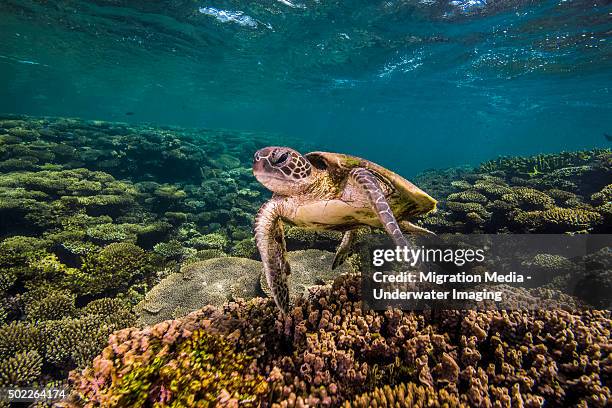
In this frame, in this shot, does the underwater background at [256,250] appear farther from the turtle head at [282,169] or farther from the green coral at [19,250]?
the turtle head at [282,169]

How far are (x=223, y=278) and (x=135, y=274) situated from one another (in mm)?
2602

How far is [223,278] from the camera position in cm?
599

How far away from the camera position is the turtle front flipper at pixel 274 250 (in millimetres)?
3350

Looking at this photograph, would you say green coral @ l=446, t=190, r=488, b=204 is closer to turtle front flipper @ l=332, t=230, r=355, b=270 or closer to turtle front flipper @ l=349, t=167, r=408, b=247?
turtle front flipper @ l=332, t=230, r=355, b=270

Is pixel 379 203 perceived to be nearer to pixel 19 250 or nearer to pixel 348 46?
pixel 19 250

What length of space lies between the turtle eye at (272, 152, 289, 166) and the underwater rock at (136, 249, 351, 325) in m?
2.60

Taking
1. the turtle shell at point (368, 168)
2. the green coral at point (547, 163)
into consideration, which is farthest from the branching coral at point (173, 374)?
the green coral at point (547, 163)

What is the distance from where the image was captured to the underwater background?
2.57 meters

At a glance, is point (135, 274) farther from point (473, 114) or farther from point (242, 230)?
point (473, 114)

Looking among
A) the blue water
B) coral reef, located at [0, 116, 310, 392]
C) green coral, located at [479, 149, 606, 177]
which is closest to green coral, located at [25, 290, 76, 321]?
coral reef, located at [0, 116, 310, 392]

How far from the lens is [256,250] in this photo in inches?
322

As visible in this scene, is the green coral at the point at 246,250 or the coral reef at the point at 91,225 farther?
the green coral at the point at 246,250

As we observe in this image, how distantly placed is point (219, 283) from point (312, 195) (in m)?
3.34

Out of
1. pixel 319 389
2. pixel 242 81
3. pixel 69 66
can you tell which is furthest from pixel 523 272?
pixel 69 66
